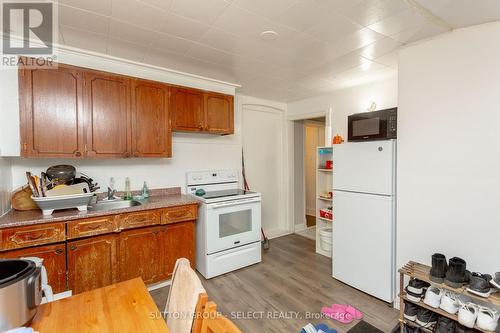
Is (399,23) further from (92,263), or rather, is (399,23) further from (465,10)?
(92,263)

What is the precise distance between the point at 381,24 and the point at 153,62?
7.26ft

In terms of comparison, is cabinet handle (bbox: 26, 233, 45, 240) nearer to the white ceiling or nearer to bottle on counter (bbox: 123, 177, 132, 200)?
bottle on counter (bbox: 123, 177, 132, 200)

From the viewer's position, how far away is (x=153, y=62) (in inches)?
102

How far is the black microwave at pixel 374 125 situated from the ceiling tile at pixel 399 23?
0.65 meters

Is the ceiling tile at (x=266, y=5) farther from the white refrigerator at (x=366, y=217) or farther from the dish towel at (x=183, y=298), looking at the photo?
the dish towel at (x=183, y=298)

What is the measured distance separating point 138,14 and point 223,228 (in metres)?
2.17

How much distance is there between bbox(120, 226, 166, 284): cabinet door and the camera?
2.21 m

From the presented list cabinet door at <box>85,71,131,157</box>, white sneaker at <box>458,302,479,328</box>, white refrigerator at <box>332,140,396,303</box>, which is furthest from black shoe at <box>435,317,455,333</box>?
cabinet door at <box>85,71,131,157</box>

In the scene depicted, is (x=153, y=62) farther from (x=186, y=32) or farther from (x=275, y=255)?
(x=275, y=255)

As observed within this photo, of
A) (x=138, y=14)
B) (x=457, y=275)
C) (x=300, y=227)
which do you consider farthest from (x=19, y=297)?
(x=300, y=227)

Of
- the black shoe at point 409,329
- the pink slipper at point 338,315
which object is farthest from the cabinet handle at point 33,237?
the black shoe at point 409,329

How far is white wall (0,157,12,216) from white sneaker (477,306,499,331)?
3414 millimetres

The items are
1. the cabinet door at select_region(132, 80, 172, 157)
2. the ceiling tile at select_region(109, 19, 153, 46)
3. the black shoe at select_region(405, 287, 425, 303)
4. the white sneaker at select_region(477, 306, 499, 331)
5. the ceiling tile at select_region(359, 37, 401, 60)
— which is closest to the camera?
the white sneaker at select_region(477, 306, 499, 331)

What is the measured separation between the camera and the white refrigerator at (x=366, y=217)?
217cm
